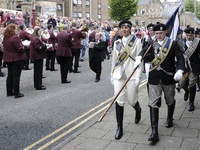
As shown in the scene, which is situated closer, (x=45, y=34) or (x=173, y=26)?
(x=173, y=26)

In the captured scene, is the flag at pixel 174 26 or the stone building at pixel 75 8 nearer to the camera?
the flag at pixel 174 26

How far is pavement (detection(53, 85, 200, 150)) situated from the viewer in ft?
15.9

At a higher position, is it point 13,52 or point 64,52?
point 13,52

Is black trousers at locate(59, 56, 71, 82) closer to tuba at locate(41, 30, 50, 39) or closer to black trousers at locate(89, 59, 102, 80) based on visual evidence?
black trousers at locate(89, 59, 102, 80)

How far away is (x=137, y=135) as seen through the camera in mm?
5352

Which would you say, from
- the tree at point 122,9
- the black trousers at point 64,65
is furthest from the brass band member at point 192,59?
the tree at point 122,9

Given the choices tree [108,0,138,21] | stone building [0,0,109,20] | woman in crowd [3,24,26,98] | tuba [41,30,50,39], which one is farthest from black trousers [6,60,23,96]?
tree [108,0,138,21]

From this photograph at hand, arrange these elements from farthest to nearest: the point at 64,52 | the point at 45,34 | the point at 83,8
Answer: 1. the point at 83,8
2. the point at 45,34
3. the point at 64,52

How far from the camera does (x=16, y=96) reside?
8.90m

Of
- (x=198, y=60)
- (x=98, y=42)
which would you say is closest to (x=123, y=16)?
(x=98, y=42)

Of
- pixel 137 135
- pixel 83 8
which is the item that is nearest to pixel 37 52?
pixel 137 135

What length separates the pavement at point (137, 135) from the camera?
4.84 metres

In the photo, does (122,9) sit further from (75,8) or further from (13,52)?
(13,52)

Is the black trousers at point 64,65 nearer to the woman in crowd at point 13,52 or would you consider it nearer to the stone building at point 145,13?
the woman in crowd at point 13,52
